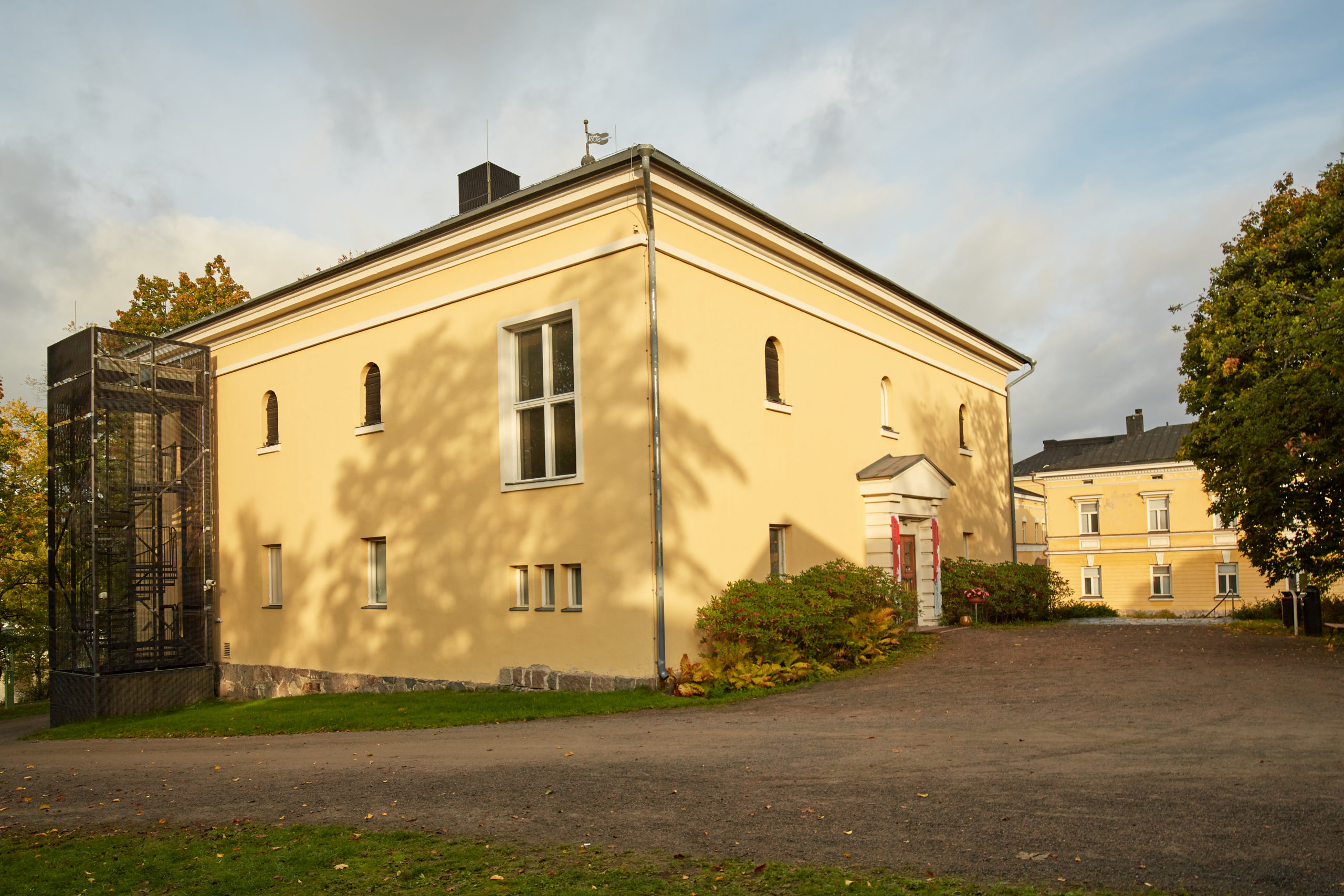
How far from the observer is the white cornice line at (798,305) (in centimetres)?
1377

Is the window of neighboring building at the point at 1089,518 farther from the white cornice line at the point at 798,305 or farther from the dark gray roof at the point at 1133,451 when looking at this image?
the white cornice line at the point at 798,305

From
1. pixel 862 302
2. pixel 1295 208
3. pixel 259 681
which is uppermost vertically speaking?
pixel 1295 208

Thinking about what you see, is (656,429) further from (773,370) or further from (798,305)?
(798,305)

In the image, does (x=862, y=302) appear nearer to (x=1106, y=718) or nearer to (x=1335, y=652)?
(x=1335, y=652)

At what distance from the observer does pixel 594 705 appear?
11.8 meters

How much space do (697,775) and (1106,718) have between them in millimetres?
4199

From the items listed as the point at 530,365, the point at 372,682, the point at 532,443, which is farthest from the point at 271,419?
the point at 532,443

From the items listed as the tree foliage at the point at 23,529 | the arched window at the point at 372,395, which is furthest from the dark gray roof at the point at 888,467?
the tree foliage at the point at 23,529

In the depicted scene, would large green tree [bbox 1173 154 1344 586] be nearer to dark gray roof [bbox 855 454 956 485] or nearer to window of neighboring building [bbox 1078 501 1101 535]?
dark gray roof [bbox 855 454 956 485]

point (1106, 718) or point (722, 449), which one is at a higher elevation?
point (722, 449)

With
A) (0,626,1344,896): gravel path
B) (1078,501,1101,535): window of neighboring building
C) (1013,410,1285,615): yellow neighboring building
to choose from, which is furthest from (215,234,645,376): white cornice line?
(1078,501,1101,535): window of neighboring building

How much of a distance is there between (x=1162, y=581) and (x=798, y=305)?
32.8 meters

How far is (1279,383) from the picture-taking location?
46.3 feet

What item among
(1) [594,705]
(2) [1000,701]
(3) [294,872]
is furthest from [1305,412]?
(3) [294,872]
